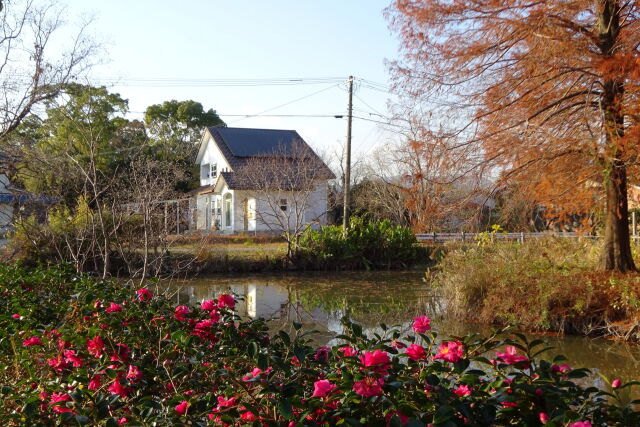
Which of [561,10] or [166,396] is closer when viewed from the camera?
[166,396]

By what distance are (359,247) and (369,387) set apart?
20.2m

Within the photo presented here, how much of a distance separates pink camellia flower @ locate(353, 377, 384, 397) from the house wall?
98.7 ft

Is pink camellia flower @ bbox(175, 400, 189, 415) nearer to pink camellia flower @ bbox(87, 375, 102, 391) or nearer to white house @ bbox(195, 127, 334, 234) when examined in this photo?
pink camellia flower @ bbox(87, 375, 102, 391)

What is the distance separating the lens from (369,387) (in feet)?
7.29

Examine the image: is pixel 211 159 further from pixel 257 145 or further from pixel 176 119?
pixel 176 119

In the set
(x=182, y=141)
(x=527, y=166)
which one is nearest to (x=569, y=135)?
(x=527, y=166)

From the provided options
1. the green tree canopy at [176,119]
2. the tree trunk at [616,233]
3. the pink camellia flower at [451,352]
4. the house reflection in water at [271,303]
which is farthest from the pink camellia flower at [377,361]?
the green tree canopy at [176,119]

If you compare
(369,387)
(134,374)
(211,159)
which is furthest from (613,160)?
(211,159)

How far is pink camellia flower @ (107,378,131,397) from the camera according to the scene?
2684 millimetres

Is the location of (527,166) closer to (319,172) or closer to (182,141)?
(319,172)

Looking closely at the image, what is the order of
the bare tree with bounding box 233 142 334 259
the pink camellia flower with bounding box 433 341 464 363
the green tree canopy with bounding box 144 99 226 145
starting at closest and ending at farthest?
the pink camellia flower with bounding box 433 341 464 363 < the bare tree with bounding box 233 142 334 259 < the green tree canopy with bounding box 144 99 226 145

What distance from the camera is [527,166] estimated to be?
958 centimetres

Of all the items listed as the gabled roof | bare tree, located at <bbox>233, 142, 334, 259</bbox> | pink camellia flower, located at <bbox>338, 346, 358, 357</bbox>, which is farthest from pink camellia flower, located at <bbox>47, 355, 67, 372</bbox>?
the gabled roof

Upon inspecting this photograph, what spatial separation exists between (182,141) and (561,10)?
110ft
